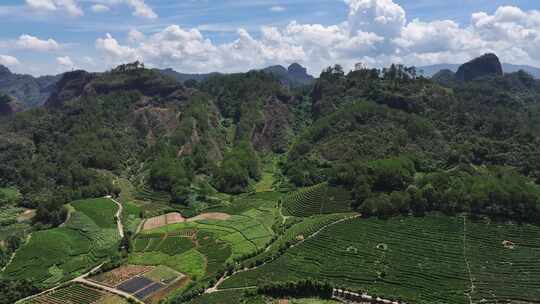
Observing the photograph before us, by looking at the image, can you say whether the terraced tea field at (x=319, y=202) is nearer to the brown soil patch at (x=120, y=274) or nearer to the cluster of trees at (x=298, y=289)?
the cluster of trees at (x=298, y=289)

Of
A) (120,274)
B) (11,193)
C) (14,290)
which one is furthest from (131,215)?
(11,193)

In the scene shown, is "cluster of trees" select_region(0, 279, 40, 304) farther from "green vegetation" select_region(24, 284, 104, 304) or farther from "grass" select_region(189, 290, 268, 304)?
"grass" select_region(189, 290, 268, 304)

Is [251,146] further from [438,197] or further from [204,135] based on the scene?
[438,197]

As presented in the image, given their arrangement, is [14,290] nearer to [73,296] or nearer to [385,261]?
[73,296]

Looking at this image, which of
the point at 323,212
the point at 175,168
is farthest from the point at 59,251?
the point at 323,212

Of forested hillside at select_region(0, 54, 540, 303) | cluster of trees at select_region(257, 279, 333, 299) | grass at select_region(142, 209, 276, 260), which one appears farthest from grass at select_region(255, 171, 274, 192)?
cluster of trees at select_region(257, 279, 333, 299)
